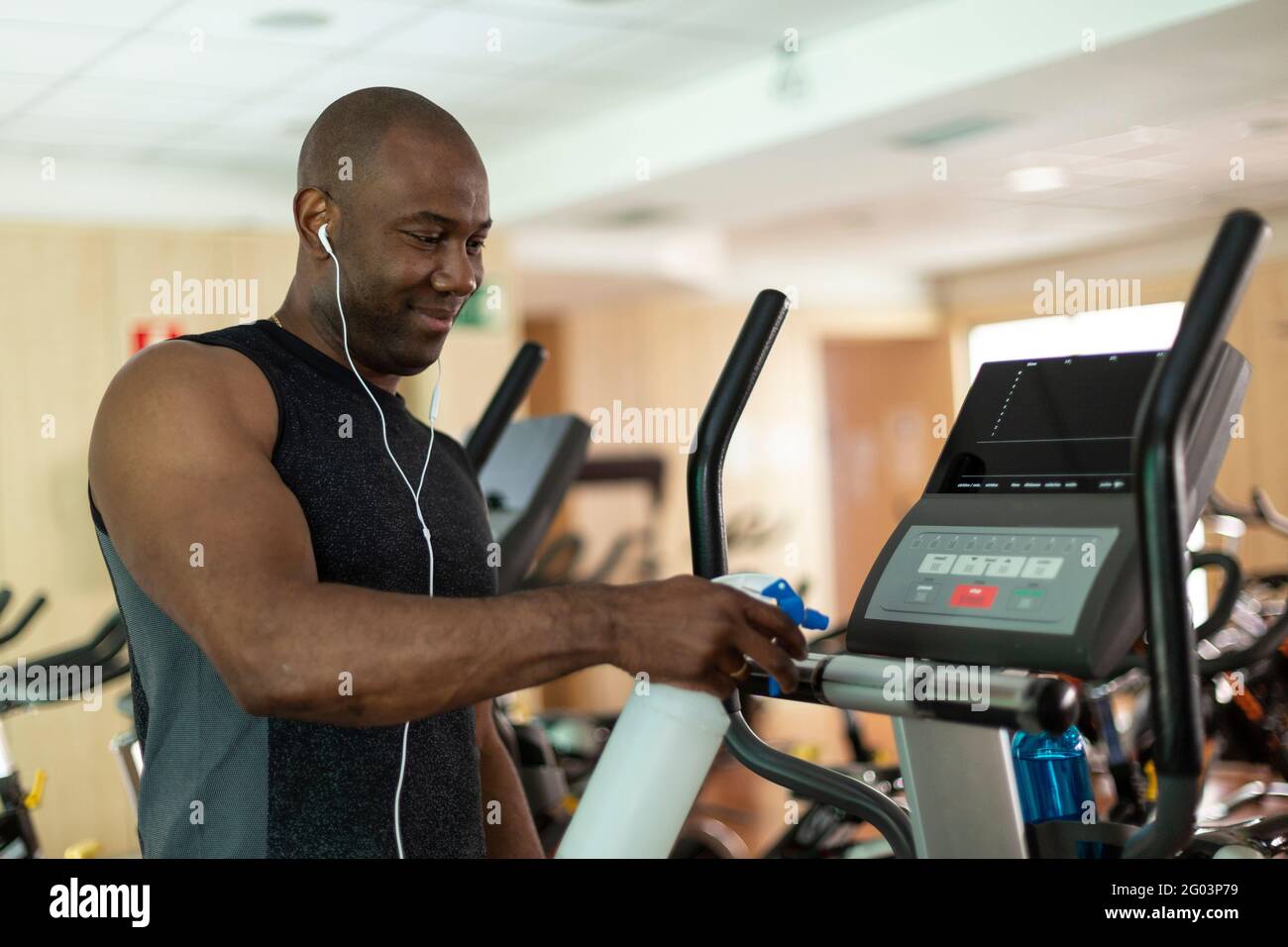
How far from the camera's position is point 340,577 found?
4.03 ft

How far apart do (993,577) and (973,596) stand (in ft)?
0.07

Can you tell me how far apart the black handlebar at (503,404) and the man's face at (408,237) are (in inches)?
31.6

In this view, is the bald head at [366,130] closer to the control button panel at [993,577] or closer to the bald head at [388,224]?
the bald head at [388,224]

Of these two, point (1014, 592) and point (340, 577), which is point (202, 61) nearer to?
point (340, 577)

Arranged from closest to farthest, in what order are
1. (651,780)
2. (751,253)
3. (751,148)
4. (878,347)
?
(651,780) < (751,148) < (751,253) < (878,347)

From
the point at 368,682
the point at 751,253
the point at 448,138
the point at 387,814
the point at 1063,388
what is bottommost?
the point at 387,814

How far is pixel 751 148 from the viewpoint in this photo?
5.07 metres

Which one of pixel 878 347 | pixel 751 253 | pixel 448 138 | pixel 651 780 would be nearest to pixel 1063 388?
pixel 651 780

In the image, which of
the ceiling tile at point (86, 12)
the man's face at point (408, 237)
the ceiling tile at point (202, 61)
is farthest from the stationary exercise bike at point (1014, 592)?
the ceiling tile at point (202, 61)

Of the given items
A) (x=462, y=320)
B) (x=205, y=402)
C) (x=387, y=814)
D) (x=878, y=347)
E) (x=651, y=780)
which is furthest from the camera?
(x=878, y=347)

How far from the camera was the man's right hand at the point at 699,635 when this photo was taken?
94cm

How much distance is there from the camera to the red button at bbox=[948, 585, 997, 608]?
3.38ft
